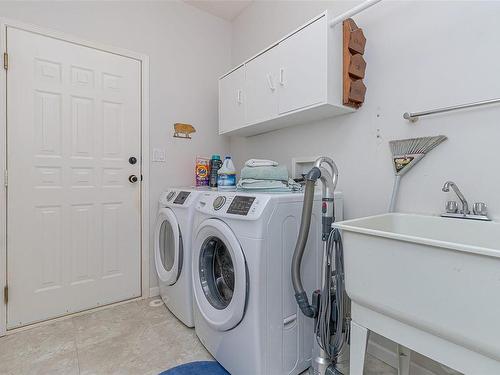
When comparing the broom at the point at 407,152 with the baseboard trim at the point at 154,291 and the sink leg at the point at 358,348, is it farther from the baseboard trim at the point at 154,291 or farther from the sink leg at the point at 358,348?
the baseboard trim at the point at 154,291

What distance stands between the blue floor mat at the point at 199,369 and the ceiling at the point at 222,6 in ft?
9.24

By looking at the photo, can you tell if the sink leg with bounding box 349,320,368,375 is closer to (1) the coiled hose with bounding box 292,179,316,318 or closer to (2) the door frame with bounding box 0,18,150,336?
(1) the coiled hose with bounding box 292,179,316,318

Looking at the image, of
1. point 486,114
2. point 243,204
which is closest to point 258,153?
point 243,204

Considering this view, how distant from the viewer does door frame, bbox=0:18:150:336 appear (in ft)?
5.56

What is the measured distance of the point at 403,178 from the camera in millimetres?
1392

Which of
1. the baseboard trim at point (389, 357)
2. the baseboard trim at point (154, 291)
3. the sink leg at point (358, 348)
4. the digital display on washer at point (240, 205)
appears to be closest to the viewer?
the sink leg at point (358, 348)

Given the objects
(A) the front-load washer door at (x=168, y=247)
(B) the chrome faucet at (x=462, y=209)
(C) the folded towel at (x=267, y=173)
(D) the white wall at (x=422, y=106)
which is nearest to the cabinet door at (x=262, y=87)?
(D) the white wall at (x=422, y=106)

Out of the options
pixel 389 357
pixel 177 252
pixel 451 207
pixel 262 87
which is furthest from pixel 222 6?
pixel 389 357

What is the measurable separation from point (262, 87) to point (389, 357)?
70.9 inches

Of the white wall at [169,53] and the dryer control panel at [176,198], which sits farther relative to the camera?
the white wall at [169,53]

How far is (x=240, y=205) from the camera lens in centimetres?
126

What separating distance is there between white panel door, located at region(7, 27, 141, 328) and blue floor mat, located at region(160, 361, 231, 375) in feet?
3.30

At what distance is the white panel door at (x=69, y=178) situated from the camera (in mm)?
1754

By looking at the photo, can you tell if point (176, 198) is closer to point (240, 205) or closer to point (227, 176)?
point (227, 176)
